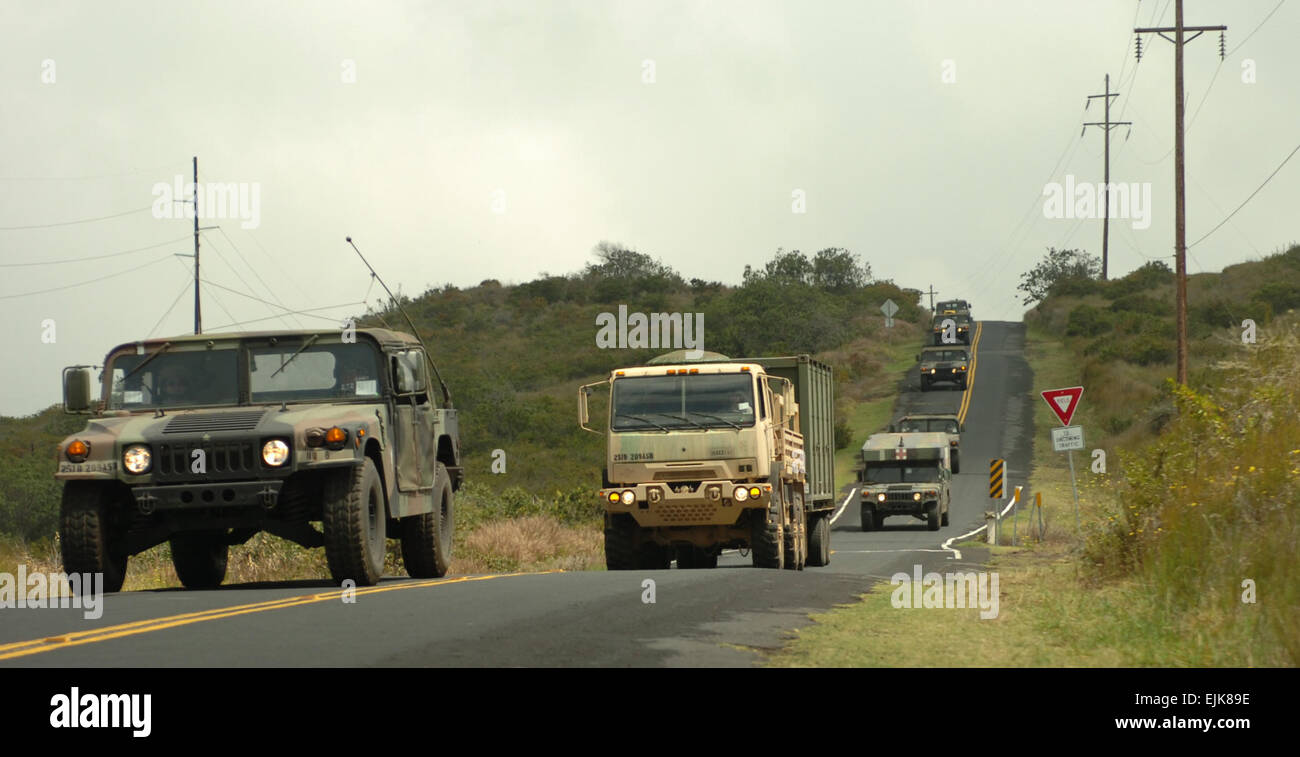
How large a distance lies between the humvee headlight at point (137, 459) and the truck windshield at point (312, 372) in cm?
157

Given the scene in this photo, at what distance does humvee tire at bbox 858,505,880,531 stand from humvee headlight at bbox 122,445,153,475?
87.7 ft

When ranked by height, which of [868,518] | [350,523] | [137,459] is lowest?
[868,518]

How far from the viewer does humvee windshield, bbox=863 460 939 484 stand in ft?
122

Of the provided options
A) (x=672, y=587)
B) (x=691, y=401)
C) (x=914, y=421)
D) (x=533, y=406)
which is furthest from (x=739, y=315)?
(x=672, y=587)

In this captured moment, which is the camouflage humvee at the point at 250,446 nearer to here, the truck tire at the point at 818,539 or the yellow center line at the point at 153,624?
the yellow center line at the point at 153,624

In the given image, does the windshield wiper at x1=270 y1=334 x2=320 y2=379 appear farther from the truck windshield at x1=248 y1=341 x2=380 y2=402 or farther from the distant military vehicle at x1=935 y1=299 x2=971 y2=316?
the distant military vehicle at x1=935 y1=299 x2=971 y2=316

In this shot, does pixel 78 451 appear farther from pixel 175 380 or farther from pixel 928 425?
pixel 928 425

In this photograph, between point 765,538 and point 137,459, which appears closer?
point 137,459

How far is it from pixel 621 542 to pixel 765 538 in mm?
1921

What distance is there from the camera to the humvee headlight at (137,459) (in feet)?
41.4

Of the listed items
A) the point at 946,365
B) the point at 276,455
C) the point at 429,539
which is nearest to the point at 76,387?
the point at 276,455

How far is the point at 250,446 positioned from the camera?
12.7 m
